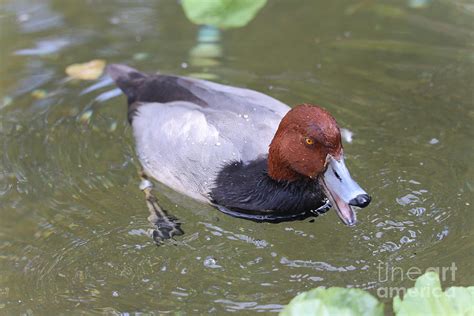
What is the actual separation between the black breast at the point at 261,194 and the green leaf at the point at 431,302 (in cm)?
154

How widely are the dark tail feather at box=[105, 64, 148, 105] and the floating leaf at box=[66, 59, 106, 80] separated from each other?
0.35 m

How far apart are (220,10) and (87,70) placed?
55.7 inches

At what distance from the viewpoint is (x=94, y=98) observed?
6141mm

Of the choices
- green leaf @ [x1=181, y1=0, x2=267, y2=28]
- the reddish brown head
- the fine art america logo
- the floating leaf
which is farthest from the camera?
the floating leaf

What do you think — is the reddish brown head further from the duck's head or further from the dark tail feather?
the dark tail feather

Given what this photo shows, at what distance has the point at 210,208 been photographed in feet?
16.4

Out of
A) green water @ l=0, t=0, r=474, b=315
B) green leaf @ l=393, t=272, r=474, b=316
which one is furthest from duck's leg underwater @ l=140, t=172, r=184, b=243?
green leaf @ l=393, t=272, r=474, b=316

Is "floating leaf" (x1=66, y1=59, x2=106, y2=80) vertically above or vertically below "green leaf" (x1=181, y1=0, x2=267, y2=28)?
below

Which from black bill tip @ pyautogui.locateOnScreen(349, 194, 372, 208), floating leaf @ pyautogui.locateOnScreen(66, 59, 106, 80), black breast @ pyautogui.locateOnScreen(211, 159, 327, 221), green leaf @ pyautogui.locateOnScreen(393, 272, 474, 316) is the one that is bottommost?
black breast @ pyautogui.locateOnScreen(211, 159, 327, 221)

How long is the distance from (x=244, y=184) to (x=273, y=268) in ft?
2.16

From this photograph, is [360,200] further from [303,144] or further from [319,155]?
[303,144]

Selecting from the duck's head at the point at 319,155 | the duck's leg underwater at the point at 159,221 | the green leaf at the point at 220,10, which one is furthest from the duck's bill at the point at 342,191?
the green leaf at the point at 220,10

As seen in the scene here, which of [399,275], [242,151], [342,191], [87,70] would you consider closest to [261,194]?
[242,151]

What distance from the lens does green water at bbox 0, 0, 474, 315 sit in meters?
4.34
